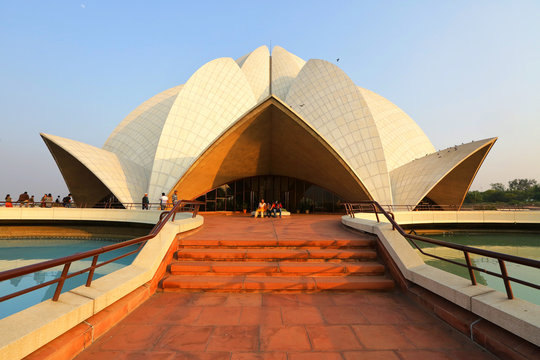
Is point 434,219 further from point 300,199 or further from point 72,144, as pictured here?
point 72,144

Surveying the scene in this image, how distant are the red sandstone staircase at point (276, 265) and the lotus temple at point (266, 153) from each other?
1216 centimetres

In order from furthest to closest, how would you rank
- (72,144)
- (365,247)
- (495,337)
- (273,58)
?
1. (273,58)
2. (72,144)
3. (365,247)
4. (495,337)

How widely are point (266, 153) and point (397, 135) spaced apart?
15.2 m

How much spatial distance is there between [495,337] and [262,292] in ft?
9.88

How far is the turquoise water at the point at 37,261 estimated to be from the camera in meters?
5.52

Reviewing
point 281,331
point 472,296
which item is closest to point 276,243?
point 281,331

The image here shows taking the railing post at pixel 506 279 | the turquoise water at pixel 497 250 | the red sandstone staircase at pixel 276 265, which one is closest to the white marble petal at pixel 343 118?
the turquoise water at pixel 497 250

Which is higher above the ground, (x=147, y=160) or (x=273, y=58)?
(x=273, y=58)

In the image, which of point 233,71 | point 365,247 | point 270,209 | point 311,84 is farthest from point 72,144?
point 365,247

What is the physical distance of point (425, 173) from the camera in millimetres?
20031

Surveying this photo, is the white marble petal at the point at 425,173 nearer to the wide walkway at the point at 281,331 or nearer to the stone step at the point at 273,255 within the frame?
the stone step at the point at 273,255

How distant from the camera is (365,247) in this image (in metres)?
5.71

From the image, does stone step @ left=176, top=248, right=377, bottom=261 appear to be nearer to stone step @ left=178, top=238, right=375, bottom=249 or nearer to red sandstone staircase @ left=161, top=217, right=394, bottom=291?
red sandstone staircase @ left=161, top=217, right=394, bottom=291

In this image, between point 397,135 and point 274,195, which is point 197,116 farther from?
point 397,135
